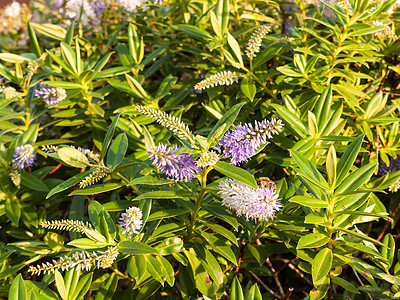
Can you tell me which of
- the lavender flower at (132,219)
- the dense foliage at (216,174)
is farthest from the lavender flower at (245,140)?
the lavender flower at (132,219)

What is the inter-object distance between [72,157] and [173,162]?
13.0 inches

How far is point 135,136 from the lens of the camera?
1.33m

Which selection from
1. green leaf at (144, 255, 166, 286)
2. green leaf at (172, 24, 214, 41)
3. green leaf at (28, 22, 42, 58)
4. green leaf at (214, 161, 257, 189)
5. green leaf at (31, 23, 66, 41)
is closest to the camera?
green leaf at (214, 161, 257, 189)

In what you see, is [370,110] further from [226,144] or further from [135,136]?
[135,136]

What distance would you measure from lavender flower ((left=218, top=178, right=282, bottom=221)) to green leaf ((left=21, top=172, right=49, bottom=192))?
71 centimetres

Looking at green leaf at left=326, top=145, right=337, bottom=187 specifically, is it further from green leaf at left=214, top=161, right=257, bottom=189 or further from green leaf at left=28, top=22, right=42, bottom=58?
green leaf at left=28, top=22, right=42, bottom=58

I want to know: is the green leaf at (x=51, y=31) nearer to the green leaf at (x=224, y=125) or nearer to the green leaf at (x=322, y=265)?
the green leaf at (x=224, y=125)

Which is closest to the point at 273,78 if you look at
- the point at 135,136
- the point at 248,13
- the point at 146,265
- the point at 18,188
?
the point at 248,13

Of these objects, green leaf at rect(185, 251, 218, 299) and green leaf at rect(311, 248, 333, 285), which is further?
green leaf at rect(185, 251, 218, 299)

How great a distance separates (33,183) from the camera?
1.36 metres

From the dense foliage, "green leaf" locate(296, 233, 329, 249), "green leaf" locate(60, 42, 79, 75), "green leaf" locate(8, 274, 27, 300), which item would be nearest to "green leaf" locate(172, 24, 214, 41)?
the dense foliage

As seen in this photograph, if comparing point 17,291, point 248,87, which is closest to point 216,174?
point 248,87

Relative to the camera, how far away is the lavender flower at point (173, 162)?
0.88m

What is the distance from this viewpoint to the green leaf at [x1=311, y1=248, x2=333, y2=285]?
0.94 meters
